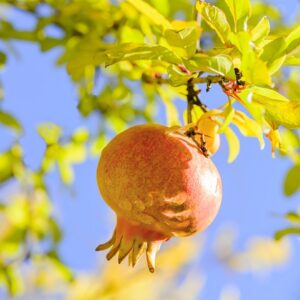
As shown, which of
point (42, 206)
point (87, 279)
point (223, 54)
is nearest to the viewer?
point (223, 54)

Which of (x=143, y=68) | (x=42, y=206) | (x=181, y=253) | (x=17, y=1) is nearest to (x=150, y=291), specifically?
(x=181, y=253)

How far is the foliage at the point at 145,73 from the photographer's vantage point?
3.37 feet

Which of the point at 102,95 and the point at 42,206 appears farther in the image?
the point at 42,206

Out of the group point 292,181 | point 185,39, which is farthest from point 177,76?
point 292,181

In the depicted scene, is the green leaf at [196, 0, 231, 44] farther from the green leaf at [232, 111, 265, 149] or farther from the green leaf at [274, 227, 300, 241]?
the green leaf at [274, 227, 300, 241]

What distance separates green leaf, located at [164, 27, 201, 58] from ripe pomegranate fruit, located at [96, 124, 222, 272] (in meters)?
0.15

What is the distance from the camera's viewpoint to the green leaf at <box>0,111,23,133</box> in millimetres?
1863

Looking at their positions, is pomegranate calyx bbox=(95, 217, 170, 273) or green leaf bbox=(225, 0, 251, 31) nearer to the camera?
green leaf bbox=(225, 0, 251, 31)

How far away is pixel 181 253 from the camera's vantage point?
4.50 m

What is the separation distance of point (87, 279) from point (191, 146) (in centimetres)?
337

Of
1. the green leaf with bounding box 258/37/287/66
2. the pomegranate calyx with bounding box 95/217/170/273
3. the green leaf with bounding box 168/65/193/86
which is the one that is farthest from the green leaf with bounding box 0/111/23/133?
the green leaf with bounding box 258/37/287/66

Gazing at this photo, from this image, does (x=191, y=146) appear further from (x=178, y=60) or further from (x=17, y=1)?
(x=17, y=1)

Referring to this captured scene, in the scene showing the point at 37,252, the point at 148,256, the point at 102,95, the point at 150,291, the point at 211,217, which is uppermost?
the point at 211,217

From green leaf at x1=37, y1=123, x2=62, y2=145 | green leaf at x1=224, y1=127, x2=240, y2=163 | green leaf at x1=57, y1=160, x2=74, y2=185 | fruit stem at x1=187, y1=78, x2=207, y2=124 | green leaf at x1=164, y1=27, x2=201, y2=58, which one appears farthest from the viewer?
green leaf at x1=57, y1=160, x2=74, y2=185
